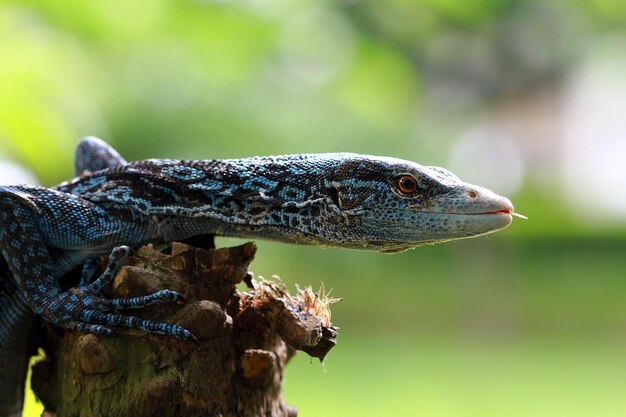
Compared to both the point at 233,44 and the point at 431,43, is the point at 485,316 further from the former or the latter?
the point at 233,44

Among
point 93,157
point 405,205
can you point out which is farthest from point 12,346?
point 405,205

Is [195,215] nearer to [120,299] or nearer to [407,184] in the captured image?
[120,299]

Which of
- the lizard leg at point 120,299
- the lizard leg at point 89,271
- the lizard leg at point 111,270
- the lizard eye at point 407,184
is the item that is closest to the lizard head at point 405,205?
the lizard eye at point 407,184

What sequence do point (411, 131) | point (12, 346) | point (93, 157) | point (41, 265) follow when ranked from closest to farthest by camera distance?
point (41, 265)
point (12, 346)
point (93, 157)
point (411, 131)

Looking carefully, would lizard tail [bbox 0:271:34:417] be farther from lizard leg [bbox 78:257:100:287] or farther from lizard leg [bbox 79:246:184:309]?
lizard leg [bbox 79:246:184:309]

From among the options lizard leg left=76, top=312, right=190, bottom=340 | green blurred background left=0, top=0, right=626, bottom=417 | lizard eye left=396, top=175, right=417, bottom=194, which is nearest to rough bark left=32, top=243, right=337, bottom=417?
lizard leg left=76, top=312, right=190, bottom=340

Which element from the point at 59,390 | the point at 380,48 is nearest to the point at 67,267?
the point at 59,390

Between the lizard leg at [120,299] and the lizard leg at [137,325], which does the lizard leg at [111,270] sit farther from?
the lizard leg at [137,325]

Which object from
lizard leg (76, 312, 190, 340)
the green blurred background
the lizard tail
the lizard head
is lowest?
the lizard tail
